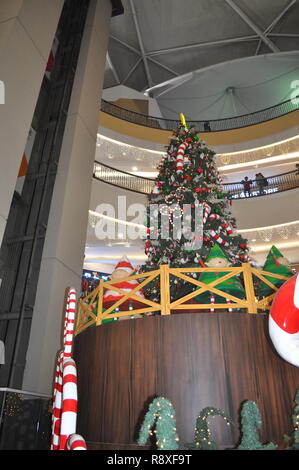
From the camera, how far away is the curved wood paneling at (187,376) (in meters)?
3.07

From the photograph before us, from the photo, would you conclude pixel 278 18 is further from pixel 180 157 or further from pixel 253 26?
pixel 180 157

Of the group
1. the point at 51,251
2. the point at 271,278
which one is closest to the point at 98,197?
the point at 51,251

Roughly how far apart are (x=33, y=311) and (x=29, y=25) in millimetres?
4848

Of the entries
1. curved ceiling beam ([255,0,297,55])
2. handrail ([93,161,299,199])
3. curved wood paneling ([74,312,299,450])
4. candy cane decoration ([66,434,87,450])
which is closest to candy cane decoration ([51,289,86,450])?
candy cane decoration ([66,434,87,450])

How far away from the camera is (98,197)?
13086 millimetres

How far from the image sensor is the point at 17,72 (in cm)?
525

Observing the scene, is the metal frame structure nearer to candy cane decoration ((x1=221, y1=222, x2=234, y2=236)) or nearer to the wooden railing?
candy cane decoration ((x1=221, y1=222, x2=234, y2=236))

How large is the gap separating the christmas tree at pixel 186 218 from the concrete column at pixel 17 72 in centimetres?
261

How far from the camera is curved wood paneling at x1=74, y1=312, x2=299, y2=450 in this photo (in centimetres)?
307

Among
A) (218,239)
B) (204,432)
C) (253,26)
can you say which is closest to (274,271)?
(218,239)

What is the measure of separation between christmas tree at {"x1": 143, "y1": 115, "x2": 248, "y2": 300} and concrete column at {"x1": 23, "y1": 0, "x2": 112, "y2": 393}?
151 cm

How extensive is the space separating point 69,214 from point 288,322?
4786mm

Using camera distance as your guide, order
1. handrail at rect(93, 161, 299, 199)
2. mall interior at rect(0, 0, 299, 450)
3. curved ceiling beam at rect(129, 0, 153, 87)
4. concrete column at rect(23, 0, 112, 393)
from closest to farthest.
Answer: mall interior at rect(0, 0, 299, 450), concrete column at rect(23, 0, 112, 393), handrail at rect(93, 161, 299, 199), curved ceiling beam at rect(129, 0, 153, 87)
